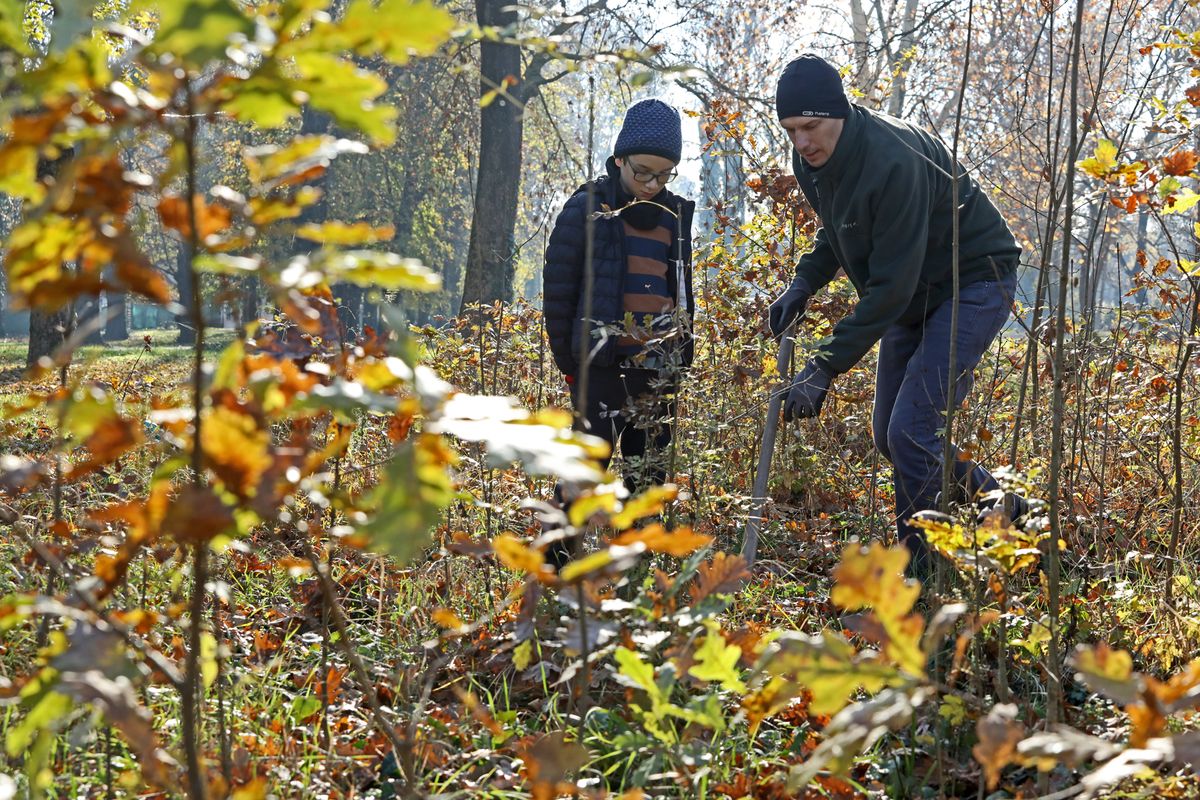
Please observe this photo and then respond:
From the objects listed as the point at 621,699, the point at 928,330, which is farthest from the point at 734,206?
the point at 621,699

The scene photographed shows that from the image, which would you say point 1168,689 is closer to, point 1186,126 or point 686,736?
point 686,736

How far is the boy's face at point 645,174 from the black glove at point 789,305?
685mm

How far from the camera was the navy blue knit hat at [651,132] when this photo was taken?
403cm

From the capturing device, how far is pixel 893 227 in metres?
3.41

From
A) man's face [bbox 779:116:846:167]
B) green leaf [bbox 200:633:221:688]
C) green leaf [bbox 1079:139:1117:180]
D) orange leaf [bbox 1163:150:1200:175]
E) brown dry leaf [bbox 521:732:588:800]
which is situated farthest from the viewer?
man's face [bbox 779:116:846:167]

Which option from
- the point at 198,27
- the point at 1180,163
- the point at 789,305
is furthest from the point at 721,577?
the point at 789,305

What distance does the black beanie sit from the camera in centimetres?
346

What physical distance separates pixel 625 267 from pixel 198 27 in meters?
3.47

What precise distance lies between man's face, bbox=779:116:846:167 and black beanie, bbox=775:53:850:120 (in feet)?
0.08

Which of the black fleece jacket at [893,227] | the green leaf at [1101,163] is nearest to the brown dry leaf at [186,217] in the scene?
the green leaf at [1101,163]

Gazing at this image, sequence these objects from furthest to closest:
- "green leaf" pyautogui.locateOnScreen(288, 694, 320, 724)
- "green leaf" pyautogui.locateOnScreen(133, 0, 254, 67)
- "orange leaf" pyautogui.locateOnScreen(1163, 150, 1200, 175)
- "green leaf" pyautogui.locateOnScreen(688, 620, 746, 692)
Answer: "green leaf" pyautogui.locateOnScreen(288, 694, 320, 724) → "orange leaf" pyautogui.locateOnScreen(1163, 150, 1200, 175) → "green leaf" pyautogui.locateOnScreen(688, 620, 746, 692) → "green leaf" pyautogui.locateOnScreen(133, 0, 254, 67)

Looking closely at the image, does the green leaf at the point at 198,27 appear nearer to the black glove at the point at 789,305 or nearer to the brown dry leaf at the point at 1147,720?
the brown dry leaf at the point at 1147,720

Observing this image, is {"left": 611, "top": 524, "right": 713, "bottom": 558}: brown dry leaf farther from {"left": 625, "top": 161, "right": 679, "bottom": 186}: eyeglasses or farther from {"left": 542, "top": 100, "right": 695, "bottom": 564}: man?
{"left": 625, "top": 161, "right": 679, "bottom": 186}: eyeglasses

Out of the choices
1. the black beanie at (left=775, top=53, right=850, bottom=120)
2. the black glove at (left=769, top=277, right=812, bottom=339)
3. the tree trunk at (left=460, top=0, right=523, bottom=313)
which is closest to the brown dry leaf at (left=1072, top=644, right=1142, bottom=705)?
the black beanie at (left=775, top=53, right=850, bottom=120)
